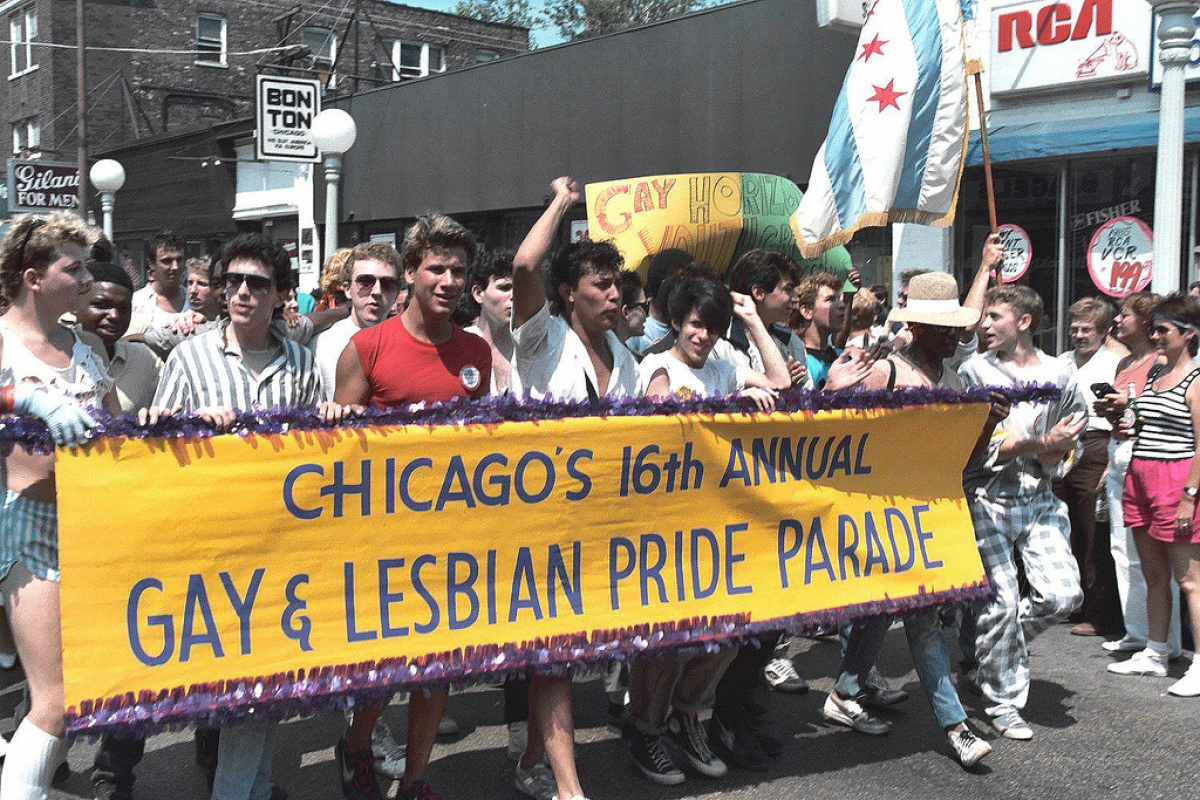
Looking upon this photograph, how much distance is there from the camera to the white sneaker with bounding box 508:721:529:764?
491 centimetres

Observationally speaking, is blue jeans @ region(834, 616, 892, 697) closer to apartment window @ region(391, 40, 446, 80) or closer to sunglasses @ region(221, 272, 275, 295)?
sunglasses @ region(221, 272, 275, 295)

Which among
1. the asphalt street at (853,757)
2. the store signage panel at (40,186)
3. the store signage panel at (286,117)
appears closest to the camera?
the asphalt street at (853,757)

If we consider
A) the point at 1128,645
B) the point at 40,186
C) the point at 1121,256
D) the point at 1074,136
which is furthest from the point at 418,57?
the point at 1128,645

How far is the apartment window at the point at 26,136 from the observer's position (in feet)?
117

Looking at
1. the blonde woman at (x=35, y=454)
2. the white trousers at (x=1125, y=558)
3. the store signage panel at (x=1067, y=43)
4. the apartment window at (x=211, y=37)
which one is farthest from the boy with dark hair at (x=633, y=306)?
the apartment window at (x=211, y=37)

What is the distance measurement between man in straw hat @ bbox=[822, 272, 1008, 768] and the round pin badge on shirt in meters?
1.67

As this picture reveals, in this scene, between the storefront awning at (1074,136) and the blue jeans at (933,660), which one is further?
the storefront awning at (1074,136)

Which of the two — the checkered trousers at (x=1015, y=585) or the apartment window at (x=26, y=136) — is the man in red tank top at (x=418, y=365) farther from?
the apartment window at (x=26, y=136)

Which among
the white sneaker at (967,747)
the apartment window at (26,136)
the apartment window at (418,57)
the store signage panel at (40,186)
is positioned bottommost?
the white sneaker at (967,747)

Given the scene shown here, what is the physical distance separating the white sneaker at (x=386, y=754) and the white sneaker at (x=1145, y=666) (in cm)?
382

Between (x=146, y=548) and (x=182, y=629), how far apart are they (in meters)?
0.27

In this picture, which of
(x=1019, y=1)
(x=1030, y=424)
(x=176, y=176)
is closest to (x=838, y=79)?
(x=1019, y=1)

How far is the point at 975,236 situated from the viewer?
13938 mm

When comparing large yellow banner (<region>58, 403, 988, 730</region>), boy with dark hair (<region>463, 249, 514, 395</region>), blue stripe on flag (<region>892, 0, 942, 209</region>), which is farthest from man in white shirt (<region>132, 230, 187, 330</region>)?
blue stripe on flag (<region>892, 0, 942, 209</region>)
